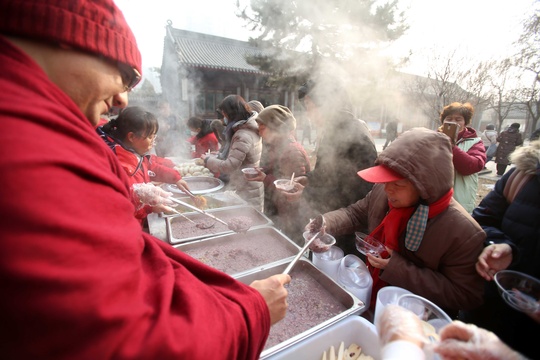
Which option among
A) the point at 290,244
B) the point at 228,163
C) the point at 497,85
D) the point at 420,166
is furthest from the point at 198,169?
the point at 497,85

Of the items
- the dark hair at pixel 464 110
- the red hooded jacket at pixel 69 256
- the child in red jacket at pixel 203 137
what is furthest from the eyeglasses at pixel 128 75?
the child in red jacket at pixel 203 137

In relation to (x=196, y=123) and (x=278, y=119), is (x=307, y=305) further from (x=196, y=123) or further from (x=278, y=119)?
(x=196, y=123)

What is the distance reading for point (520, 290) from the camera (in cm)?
134

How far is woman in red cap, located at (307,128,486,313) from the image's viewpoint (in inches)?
64.7

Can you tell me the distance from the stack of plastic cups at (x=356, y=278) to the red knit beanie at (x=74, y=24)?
195cm

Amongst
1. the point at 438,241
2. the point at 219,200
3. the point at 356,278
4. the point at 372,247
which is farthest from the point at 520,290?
the point at 219,200

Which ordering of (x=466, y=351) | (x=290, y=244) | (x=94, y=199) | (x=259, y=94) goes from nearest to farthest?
1. (x=94, y=199)
2. (x=466, y=351)
3. (x=290, y=244)
4. (x=259, y=94)

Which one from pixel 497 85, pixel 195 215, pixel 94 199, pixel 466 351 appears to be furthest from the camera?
pixel 497 85

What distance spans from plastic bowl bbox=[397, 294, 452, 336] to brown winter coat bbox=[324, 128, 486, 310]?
0.36 metres

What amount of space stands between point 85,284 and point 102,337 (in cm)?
12

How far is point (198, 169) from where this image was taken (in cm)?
521

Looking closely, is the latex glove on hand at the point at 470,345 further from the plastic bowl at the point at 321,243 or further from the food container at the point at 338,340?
the plastic bowl at the point at 321,243

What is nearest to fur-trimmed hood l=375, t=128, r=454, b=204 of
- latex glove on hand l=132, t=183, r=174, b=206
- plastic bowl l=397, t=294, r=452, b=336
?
plastic bowl l=397, t=294, r=452, b=336

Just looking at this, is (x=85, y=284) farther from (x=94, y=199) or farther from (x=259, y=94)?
(x=259, y=94)
